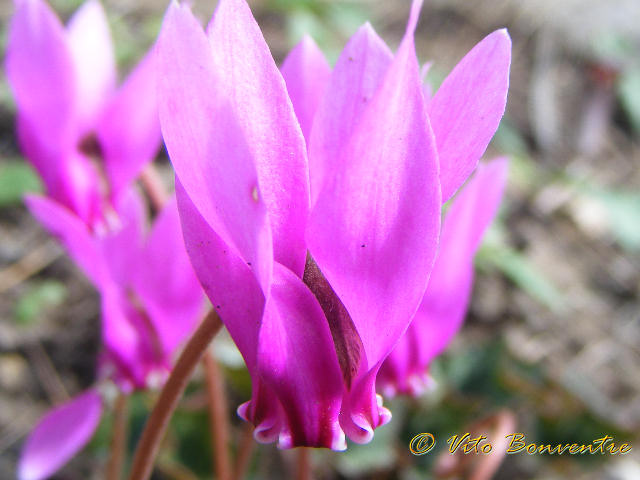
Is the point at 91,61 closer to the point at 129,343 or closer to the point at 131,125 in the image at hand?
the point at 131,125

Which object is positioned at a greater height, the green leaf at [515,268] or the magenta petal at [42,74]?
the magenta petal at [42,74]

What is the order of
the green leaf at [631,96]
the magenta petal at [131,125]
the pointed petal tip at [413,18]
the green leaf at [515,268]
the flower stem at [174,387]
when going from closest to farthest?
the pointed petal tip at [413,18], the flower stem at [174,387], the magenta petal at [131,125], the green leaf at [515,268], the green leaf at [631,96]

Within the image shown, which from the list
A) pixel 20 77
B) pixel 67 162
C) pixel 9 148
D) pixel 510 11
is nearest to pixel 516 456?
pixel 67 162

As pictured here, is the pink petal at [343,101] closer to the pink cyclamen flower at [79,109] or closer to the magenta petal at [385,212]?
the magenta petal at [385,212]

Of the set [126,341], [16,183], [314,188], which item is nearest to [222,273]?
[314,188]

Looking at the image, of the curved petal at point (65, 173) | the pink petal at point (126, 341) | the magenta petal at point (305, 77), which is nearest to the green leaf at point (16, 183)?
the curved petal at point (65, 173)

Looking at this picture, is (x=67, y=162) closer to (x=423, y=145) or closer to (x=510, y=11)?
(x=423, y=145)

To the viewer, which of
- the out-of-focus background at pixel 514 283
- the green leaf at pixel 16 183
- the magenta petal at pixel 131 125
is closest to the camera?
the magenta petal at pixel 131 125
